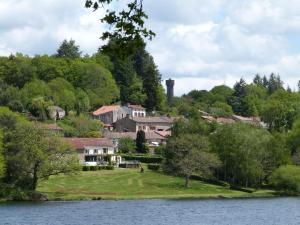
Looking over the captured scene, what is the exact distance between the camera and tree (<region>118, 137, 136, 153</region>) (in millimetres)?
140125

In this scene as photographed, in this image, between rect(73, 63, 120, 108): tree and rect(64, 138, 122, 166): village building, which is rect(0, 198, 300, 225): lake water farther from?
rect(73, 63, 120, 108): tree

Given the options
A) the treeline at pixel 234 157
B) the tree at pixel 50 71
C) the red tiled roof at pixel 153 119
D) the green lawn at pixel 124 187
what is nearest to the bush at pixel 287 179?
the treeline at pixel 234 157

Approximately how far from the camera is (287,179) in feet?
337

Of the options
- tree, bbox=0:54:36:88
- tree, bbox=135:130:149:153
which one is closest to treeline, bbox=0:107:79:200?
tree, bbox=135:130:149:153

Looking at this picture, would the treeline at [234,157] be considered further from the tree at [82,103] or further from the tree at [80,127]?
the tree at [82,103]

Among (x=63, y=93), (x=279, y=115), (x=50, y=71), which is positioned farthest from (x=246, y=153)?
(x=50, y=71)

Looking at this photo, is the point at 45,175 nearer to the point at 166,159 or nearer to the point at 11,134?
the point at 11,134

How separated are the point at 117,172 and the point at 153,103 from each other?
277 ft

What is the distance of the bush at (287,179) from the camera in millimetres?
102312

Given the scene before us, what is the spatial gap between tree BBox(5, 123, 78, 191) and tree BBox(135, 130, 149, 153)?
1953 inches

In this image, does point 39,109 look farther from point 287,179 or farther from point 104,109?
point 287,179

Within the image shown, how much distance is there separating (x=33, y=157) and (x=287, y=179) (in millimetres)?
36036

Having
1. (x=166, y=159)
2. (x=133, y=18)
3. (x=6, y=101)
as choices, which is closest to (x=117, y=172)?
(x=166, y=159)

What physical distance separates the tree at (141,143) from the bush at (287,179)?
39.7 meters
